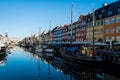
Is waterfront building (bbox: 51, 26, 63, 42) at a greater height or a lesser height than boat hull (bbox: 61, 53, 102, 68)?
greater

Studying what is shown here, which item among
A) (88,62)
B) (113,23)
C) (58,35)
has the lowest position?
(88,62)

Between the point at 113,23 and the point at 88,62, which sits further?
the point at 113,23

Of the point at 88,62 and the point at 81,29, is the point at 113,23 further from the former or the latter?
the point at 81,29

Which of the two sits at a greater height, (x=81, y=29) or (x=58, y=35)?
(x=81, y=29)

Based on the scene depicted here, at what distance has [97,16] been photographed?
3201 inches

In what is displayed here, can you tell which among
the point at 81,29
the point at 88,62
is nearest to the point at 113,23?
the point at 88,62

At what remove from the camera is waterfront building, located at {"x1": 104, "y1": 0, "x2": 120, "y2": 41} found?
6631 centimetres

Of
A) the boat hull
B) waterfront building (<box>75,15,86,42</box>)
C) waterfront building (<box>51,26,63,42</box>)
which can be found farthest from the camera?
waterfront building (<box>51,26,63,42</box>)

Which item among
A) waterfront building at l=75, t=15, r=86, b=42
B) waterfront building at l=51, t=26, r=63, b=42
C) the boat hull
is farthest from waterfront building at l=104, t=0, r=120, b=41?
waterfront building at l=51, t=26, r=63, b=42

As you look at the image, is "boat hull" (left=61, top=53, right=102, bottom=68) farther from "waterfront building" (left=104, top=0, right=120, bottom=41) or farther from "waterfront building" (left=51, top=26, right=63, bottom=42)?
"waterfront building" (left=51, top=26, right=63, bottom=42)

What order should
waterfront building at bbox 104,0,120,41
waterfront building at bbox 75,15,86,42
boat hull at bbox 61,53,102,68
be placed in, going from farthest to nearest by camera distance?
waterfront building at bbox 75,15,86,42
waterfront building at bbox 104,0,120,41
boat hull at bbox 61,53,102,68

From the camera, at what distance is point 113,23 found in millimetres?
69000

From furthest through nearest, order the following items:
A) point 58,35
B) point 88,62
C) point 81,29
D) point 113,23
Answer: point 58,35 → point 81,29 → point 113,23 → point 88,62

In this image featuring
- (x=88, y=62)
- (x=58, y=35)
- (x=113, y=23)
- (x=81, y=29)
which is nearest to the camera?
(x=88, y=62)
